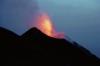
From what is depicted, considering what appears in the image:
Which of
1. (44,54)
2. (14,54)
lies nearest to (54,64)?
(44,54)

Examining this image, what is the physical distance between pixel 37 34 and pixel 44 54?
1018mm

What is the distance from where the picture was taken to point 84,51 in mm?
20875

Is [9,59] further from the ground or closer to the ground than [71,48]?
closer to the ground

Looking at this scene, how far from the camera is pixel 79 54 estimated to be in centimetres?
2062

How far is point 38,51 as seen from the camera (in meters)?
19.9

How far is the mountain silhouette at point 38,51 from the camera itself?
1975 centimetres

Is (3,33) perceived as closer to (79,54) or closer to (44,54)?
(44,54)

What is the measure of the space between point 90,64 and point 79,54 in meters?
0.74

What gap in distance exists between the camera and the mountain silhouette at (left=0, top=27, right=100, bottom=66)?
19750 mm

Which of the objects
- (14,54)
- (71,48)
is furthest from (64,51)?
(14,54)

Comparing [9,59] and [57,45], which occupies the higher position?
[57,45]

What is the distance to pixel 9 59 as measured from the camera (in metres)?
19.7

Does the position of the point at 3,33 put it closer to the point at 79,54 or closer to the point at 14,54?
the point at 14,54

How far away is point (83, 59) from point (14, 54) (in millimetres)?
3368
